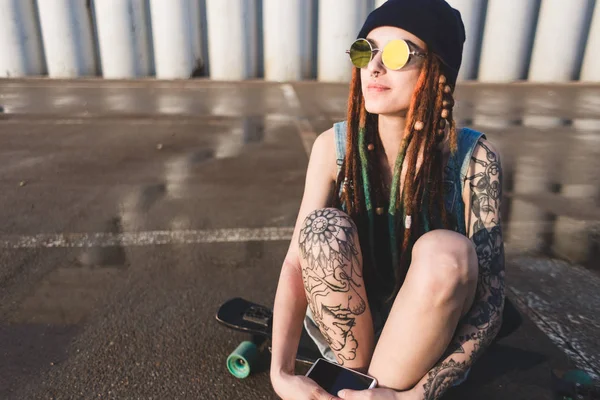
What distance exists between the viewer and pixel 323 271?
67.5 inches

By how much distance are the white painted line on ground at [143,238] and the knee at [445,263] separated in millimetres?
2007

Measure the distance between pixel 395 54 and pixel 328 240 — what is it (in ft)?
2.42

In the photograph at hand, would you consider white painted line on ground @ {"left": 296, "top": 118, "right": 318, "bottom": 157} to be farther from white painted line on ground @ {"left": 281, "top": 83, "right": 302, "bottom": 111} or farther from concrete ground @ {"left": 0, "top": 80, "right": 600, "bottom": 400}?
white painted line on ground @ {"left": 281, "top": 83, "right": 302, "bottom": 111}

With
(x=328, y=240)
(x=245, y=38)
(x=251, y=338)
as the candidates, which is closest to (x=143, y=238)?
(x=251, y=338)

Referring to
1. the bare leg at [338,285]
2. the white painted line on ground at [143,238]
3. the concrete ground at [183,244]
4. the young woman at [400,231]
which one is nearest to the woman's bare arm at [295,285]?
the young woman at [400,231]

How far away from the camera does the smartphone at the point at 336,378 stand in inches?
65.5

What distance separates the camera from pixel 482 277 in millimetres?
1779

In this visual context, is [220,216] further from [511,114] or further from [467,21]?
[467,21]

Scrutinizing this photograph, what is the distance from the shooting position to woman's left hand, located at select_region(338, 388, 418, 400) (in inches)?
61.5

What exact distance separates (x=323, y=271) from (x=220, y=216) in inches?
92.3

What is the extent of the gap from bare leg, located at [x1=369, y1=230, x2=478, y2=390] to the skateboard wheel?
666 mm

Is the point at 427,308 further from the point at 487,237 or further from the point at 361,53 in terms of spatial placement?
the point at 361,53

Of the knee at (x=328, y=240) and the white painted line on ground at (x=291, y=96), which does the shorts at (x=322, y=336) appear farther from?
the white painted line on ground at (x=291, y=96)

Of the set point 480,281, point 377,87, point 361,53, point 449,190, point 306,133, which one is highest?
point 361,53
